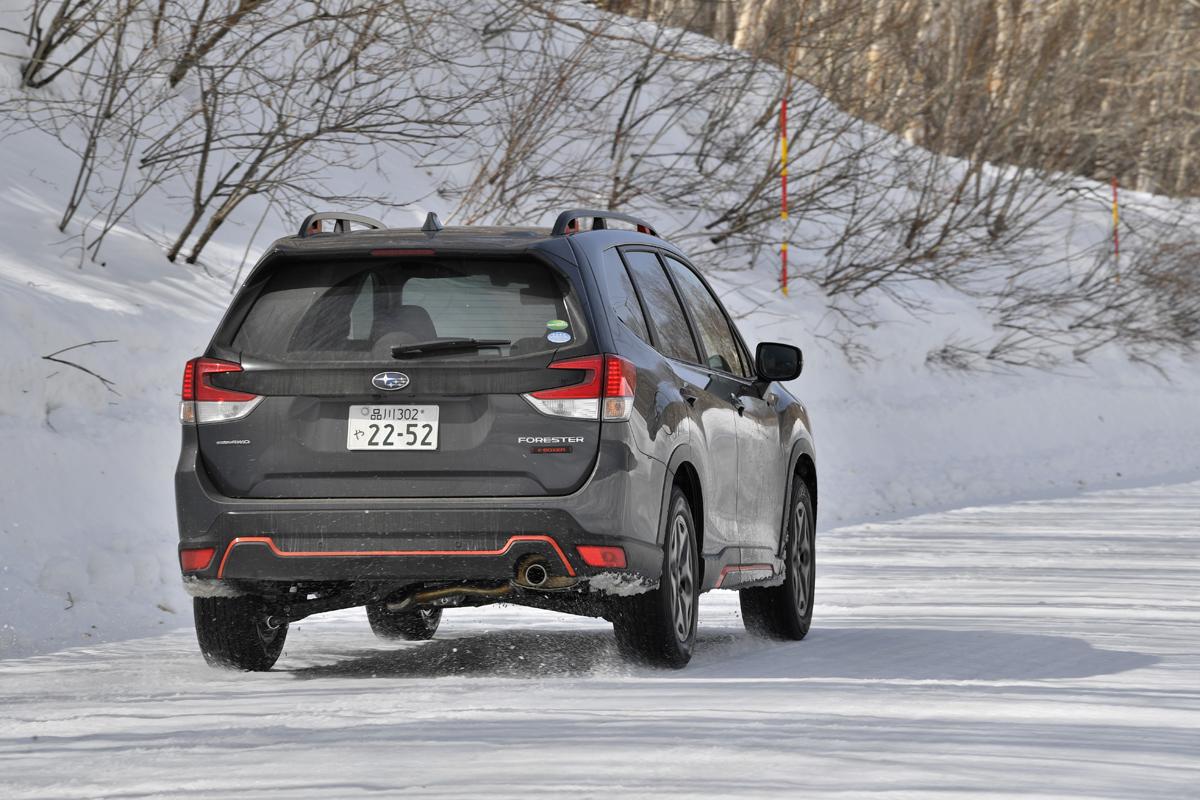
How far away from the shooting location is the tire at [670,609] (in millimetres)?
7859

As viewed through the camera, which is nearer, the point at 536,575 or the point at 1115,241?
the point at 536,575

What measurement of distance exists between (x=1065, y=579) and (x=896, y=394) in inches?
A: 457

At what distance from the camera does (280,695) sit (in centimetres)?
738

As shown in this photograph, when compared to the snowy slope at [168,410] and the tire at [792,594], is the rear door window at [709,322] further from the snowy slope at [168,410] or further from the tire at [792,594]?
the snowy slope at [168,410]

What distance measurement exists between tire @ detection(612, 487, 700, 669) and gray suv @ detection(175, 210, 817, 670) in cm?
1

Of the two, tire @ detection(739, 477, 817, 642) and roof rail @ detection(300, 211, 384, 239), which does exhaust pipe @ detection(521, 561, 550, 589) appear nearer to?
roof rail @ detection(300, 211, 384, 239)

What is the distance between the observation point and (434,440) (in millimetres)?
7418

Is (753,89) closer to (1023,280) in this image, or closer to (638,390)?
(1023,280)

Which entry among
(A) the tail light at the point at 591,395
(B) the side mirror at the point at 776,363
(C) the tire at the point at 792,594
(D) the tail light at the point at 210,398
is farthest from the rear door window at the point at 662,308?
(D) the tail light at the point at 210,398

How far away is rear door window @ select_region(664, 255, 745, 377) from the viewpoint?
29.9ft

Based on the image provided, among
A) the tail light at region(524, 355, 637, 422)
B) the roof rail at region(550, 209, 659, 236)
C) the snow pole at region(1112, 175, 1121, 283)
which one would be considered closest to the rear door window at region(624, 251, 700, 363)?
the roof rail at region(550, 209, 659, 236)

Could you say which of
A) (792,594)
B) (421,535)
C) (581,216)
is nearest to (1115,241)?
(792,594)

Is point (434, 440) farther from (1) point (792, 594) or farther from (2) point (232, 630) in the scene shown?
(1) point (792, 594)

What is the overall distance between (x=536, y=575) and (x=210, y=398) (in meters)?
1.37
